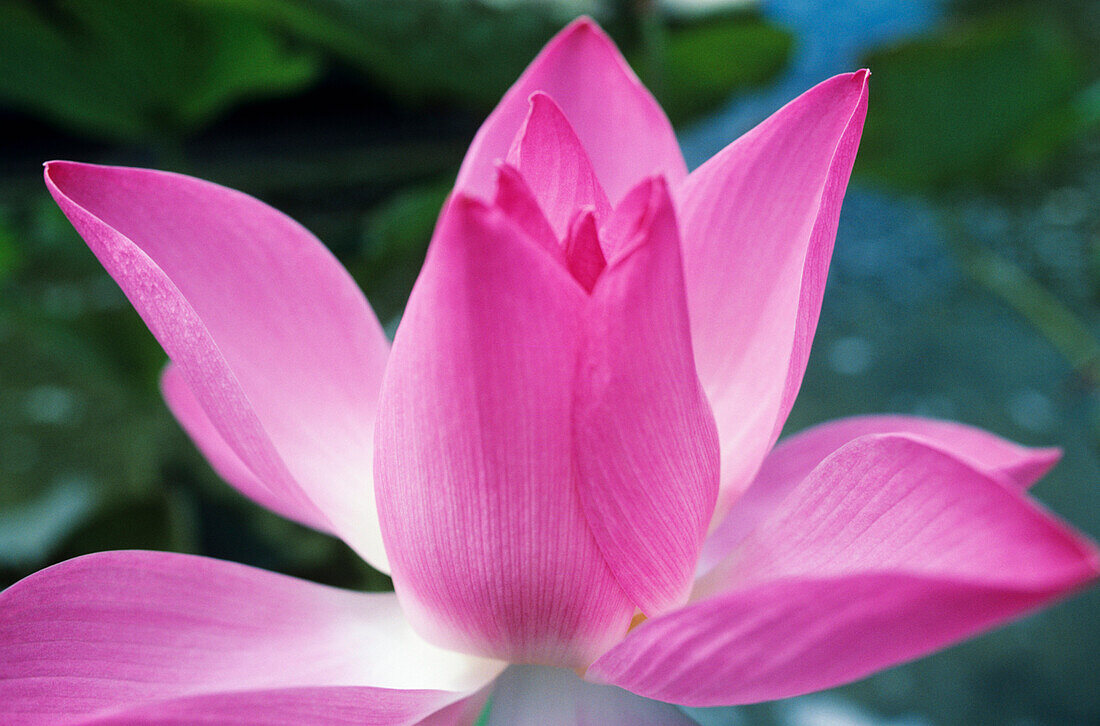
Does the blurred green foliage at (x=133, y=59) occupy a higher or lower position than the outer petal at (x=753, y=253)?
higher

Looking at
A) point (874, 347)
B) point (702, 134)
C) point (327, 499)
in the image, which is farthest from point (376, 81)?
point (327, 499)

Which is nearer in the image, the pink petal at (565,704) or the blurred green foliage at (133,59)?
the pink petal at (565,704)

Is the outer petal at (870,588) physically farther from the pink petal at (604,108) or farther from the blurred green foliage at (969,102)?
the blurred green foliage at (969,102)

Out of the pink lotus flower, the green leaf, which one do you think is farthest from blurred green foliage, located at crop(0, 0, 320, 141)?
the pink lotus flower

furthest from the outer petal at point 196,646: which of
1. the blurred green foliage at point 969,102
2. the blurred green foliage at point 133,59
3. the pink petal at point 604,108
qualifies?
the blurred green foliage at point 969,102

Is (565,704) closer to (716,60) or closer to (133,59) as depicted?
(133,59)

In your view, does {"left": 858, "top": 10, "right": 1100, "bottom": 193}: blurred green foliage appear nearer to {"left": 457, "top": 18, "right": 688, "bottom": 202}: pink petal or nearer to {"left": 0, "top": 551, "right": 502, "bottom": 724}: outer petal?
{"left": 457, "top": 18, "right": 688, "bottom": 202}: pink petal
